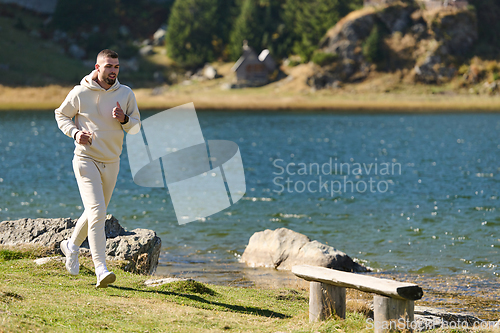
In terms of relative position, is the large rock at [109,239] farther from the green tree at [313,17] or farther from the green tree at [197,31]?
the green tree at [197,31]

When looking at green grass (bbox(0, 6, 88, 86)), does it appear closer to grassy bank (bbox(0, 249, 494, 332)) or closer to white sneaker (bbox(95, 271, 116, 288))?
grassy bank (bbox(0, 249, 494, 332))

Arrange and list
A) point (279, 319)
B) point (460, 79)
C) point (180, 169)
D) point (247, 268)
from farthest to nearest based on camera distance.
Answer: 1. point (460, 79)
2. point (180, 169)
3. point (247, 268)
4. point (279, 319)

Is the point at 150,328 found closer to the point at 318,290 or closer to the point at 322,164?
the point at 318,290

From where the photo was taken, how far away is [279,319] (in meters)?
7.74

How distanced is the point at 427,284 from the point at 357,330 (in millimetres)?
6370

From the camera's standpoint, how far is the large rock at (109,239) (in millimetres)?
10547

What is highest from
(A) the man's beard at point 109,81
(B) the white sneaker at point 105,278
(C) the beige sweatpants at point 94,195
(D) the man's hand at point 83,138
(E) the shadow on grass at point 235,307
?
(A) the man's beard at point 109,81

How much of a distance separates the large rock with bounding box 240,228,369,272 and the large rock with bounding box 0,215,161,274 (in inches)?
156

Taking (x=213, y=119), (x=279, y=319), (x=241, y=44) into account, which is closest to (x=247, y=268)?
(x=279, y=319)

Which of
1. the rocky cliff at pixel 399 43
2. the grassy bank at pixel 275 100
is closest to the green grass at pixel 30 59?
the grassy bank at pixel 275 100

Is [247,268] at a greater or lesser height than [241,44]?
lesser

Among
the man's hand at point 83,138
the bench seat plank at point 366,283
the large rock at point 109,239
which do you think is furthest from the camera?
the large rock at point 109,239

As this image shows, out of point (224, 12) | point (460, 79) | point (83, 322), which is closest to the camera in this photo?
point (83, 322)

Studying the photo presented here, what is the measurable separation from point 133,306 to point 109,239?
3.75m
